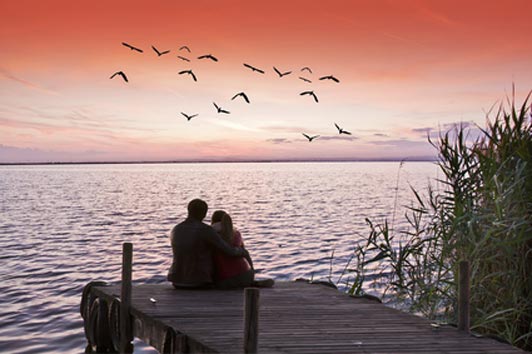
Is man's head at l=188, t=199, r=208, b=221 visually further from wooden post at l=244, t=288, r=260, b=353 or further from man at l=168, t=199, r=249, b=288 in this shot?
wooden post at l=244, t=288, r=260, b=353

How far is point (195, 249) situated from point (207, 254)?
0.24m

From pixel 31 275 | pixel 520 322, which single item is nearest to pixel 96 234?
pixel 31 275

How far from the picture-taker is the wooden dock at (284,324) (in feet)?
23.8

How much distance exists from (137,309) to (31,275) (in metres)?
10.9

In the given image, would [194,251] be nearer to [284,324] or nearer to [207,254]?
[207,254]

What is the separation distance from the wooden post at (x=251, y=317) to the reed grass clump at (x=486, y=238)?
13.6 ft

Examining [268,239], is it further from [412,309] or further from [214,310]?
[214,310]

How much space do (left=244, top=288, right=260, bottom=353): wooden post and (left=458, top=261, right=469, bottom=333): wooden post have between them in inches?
118

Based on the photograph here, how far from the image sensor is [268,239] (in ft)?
87.0

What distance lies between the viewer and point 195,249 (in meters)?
10.3

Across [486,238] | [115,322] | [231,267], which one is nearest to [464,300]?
[486,238]

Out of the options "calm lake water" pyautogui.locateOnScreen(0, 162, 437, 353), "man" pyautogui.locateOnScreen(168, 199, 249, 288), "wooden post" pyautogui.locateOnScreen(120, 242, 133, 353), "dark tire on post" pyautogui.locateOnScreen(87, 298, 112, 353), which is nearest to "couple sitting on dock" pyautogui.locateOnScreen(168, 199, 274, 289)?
"man" pyautogui.locateOnScreen(168, 199, 249, 288)

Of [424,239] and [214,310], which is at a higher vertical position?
[424,239]

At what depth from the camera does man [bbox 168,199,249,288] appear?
10.2 meters
